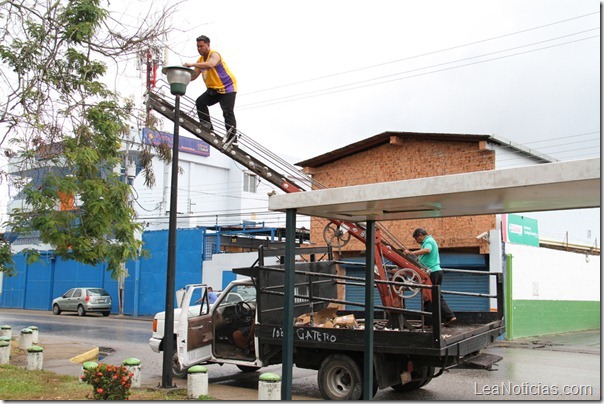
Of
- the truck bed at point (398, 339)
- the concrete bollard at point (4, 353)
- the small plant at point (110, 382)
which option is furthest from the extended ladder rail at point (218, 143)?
the concrete bollard at point (4, 353)

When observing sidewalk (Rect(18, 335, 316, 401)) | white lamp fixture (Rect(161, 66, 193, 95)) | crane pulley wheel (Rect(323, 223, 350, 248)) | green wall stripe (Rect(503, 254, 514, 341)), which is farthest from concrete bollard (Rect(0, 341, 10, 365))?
green wall stripe (Rect(503, 254, 514, 341))

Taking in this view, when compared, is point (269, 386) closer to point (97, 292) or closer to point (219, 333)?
point (219, 333)

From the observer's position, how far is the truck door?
414 inches

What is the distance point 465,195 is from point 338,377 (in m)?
4.59

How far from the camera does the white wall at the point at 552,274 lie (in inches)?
806

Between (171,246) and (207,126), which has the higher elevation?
(207,126)

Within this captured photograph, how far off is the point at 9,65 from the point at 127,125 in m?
2.20

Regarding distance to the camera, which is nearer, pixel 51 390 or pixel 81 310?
pixel 51 390

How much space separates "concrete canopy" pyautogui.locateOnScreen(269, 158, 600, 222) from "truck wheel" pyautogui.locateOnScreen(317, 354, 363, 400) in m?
2.90

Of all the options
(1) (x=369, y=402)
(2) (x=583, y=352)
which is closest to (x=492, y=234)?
(2) (x=583, y=352)

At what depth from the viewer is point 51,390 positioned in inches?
362

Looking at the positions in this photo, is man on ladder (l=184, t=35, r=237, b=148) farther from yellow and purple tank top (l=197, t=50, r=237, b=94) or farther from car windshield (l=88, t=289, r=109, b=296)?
car windshield (l=88, t=289, r=109, b=296)

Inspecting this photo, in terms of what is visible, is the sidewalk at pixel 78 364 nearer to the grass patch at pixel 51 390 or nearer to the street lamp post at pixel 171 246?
the street lamp post at pixel 171 246

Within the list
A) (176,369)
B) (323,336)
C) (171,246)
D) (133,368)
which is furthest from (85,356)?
(323,336)
